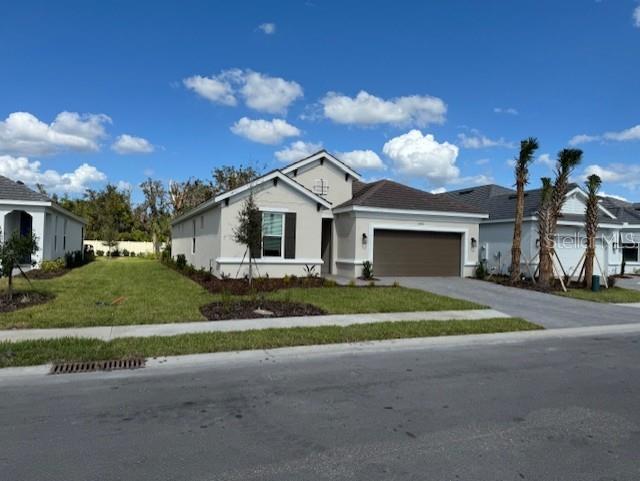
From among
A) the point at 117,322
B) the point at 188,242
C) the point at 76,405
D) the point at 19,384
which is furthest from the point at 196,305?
the point at 188,242

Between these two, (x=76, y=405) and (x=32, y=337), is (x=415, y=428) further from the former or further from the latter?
(x=32, y=337)

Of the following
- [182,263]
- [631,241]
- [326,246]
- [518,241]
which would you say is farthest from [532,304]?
[631,241]

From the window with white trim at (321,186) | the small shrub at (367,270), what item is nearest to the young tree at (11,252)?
the small shrub at (367,270)

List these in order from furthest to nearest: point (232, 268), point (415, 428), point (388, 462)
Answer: point (232, 268) < point (415, 428) < point (388, 462)

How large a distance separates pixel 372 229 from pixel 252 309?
10.4 m

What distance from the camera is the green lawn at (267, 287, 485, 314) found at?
13.0 m

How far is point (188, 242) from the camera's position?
27.2m

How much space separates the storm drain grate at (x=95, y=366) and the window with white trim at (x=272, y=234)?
1179 cm

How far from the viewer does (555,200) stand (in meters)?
20.9

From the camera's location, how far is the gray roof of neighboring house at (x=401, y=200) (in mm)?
21906

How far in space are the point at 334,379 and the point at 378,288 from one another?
10.3 meters

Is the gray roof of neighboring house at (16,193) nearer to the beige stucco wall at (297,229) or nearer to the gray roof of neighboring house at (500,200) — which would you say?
the beige stucco wall at (297,229)

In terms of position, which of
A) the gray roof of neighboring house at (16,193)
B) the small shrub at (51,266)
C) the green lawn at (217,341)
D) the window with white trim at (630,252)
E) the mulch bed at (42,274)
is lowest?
the green lawn at (217,341)

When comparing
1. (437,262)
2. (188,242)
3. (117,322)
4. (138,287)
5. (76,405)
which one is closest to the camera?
(76,405)
